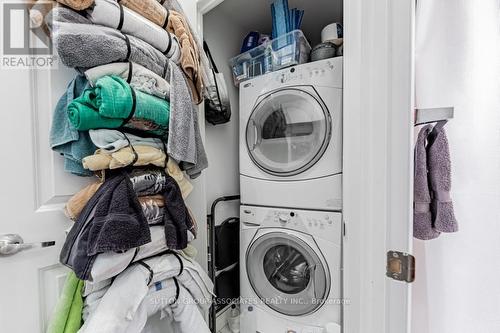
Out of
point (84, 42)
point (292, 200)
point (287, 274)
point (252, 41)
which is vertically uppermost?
point (252, 41)

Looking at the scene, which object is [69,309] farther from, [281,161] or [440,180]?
[440,180]

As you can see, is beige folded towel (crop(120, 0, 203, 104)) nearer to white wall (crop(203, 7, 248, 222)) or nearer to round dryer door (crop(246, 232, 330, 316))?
white wall (crop(203, 7, 248, 222))

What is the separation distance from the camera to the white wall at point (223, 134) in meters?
1.54

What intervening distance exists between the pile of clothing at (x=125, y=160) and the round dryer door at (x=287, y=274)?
0.41 meters

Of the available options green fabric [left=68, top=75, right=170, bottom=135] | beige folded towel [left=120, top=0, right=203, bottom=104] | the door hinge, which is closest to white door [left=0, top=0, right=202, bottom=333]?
green fabric [left=68, top=75, right=170, bottom=135]

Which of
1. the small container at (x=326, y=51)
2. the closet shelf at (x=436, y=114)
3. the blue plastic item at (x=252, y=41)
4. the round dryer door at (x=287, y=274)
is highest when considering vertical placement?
the blue plastic item at (x=252, y=41)

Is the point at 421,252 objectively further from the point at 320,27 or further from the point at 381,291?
the point at 320,27

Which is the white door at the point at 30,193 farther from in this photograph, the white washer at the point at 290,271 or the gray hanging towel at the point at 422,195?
the gray hanging towel at the point at 422,195

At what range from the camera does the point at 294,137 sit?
1.32 metres

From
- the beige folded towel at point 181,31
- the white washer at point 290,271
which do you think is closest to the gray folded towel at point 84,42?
the beige folded towel at point 181,31

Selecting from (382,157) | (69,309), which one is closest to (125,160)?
(69,309)

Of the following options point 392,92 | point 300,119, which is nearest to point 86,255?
point 392,92

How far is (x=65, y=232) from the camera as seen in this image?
2.72 ft

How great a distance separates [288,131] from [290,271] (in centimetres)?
81
